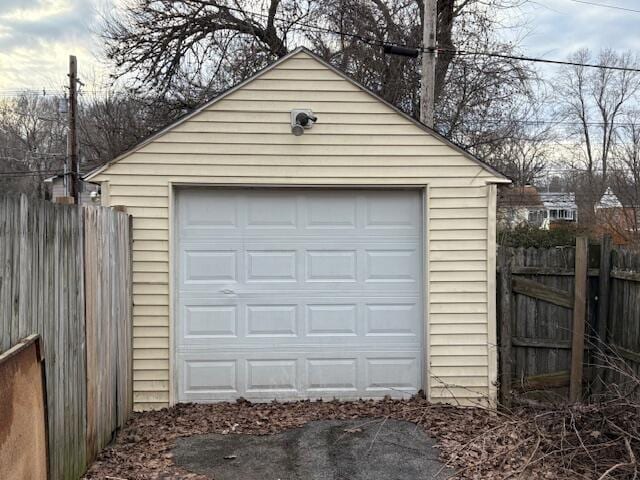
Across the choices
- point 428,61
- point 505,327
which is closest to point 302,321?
point 505,327

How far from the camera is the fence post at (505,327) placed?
632 cm

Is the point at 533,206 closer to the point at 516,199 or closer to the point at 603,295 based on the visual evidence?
the point at 516,199

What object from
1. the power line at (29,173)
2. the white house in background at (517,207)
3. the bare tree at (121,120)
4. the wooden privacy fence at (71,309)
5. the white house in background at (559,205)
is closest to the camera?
the wooden privacy fence at (71,309)

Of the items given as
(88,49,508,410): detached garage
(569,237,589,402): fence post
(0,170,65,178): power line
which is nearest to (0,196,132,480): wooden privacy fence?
(88,49,508,410): detached garage

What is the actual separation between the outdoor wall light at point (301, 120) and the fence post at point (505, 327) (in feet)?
8.38

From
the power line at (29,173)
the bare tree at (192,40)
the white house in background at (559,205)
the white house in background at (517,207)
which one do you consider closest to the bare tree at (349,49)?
the bare tree at (192,40)

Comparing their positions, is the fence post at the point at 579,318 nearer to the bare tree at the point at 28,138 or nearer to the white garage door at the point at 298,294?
the white garage door at the point at 298,294

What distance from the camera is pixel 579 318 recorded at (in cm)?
617

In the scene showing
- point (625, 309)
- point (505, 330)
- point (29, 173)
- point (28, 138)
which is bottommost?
point (505, 330)

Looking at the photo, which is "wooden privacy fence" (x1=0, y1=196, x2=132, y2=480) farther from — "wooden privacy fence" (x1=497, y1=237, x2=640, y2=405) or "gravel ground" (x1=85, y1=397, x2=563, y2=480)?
"wooden privacy fence" (x1=497, y1=237, x2=640, y2=405)

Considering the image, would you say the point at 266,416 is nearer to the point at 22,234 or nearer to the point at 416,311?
the point at 416,311

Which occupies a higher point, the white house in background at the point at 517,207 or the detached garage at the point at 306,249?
the white house in background at the point at 517,207

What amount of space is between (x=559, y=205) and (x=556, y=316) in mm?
30448

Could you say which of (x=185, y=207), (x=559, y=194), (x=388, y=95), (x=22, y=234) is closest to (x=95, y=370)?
(x=22, y=234)
